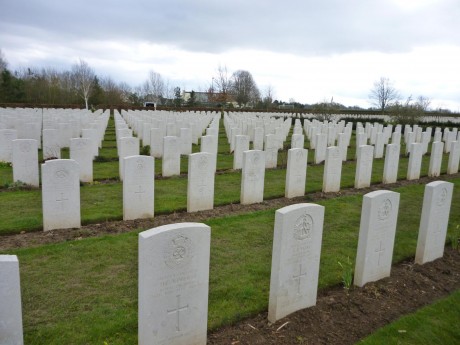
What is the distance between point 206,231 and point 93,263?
253 centimetres

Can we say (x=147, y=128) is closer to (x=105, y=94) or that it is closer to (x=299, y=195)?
(x=299, y=195)

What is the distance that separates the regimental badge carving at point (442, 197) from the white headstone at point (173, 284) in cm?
379

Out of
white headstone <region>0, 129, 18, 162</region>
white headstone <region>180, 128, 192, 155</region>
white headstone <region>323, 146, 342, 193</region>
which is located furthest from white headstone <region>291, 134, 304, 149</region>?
white headstone <region>0, 129, 18, 162</region>

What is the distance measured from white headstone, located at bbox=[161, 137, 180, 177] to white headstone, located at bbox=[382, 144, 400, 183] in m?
5.95

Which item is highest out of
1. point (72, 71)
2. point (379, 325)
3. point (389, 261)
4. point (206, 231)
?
point (72, 71)

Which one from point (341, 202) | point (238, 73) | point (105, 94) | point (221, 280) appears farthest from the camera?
point (238, 73)

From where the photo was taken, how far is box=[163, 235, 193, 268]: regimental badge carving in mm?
3148

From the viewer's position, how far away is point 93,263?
5.16 metres

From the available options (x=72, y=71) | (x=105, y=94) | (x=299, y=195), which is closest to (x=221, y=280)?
(x=299, y=195)

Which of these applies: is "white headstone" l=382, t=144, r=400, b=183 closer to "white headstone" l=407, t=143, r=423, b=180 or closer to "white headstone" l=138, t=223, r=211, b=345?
"white headstone" l=407, t=143, r=423, b=180

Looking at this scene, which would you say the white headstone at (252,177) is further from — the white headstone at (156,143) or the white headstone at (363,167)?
the white headstone at (156,143)

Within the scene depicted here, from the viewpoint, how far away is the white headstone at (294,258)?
385 centimetres

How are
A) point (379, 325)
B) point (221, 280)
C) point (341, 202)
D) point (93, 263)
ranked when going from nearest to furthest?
point (379, 325), point (221, 280), point (93, 263), point (341, 202)

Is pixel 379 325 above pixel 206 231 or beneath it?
beneath
